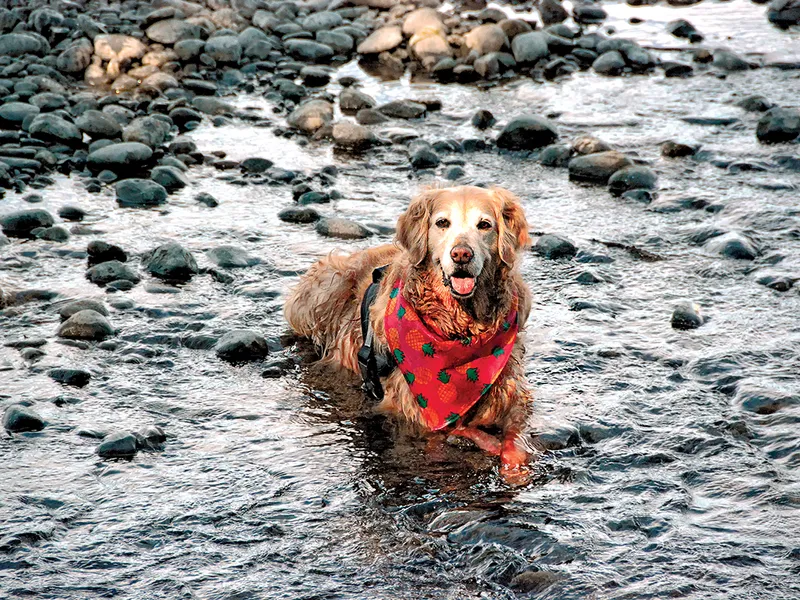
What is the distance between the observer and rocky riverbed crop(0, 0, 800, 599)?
5.14 metres


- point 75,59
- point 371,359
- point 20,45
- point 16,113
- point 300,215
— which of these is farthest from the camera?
point 20,45

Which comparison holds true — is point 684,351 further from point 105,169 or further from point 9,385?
point 105,169

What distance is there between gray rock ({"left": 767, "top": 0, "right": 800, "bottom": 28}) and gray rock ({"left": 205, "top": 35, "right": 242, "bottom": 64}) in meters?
9.37

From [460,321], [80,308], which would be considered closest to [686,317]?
[460,321]

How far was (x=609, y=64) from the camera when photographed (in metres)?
15.4

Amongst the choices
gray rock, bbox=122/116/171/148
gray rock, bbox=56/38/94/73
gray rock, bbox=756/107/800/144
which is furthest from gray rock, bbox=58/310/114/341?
gray rock, bbox=56/38/94/73

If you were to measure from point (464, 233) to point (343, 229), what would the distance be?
3728mm

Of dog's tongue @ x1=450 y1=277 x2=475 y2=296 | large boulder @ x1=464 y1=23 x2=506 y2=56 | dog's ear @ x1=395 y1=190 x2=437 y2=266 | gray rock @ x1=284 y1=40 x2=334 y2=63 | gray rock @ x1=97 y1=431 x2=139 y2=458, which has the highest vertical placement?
dog's ear @ x1=395 y1=190 x2=437 y2=266

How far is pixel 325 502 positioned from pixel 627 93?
10.2 metres

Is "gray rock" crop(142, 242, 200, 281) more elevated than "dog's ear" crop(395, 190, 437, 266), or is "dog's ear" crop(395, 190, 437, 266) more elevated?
"dog's ear" crop(395, 190, 437, 266)

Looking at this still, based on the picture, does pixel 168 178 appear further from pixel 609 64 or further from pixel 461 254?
pixel 609 64

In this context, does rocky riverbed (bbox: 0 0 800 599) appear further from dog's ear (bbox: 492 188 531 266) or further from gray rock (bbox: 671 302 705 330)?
dog's ear (bbox: 492 188 531 266)

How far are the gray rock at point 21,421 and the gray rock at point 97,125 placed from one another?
6348mm

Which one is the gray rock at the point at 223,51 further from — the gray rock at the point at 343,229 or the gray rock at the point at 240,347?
the gray rock at the point at 240,347
